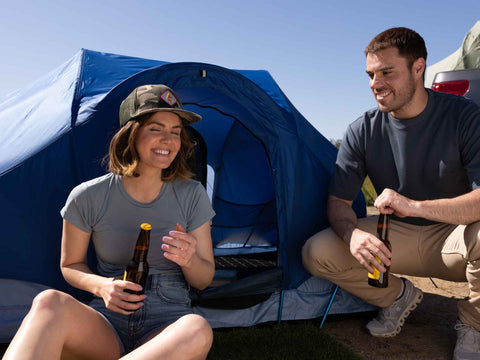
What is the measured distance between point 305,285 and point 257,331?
1.63ft

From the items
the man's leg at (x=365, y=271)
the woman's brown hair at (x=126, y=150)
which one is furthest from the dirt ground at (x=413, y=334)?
the woman's brown hair at (x=126, y=150)

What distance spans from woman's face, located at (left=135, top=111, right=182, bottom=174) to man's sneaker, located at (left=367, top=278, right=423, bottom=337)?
192 cm

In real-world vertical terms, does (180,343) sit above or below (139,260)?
below

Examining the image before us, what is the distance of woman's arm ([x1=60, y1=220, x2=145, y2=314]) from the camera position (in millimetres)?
1771

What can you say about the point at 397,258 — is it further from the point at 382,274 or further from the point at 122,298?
the point at 122,298

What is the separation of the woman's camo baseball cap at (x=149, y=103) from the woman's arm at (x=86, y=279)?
604 millimetres

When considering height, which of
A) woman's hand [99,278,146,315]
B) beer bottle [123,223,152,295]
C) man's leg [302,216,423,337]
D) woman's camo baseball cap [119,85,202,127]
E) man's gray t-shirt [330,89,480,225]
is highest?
woman's camo baseball cap [119,85,202,127]

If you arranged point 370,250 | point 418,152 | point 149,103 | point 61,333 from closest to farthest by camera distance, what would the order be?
point 61,333
point 149,103
point 370,250
point 418,152

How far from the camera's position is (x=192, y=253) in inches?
74.6

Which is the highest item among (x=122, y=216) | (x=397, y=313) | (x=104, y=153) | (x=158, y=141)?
(x=158, y=141)

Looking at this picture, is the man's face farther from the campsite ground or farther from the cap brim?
the campsite ground

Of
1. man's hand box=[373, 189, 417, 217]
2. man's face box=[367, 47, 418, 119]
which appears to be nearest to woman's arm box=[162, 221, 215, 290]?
man's hand box=[373, 189, 417, 217]

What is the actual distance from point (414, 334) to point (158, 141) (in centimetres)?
226

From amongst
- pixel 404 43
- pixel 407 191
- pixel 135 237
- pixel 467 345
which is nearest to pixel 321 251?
pixel 407 191
